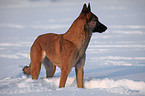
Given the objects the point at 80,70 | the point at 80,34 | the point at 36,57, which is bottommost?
the point at 80,70

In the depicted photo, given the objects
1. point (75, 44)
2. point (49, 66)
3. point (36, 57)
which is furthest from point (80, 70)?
point (49, 66)

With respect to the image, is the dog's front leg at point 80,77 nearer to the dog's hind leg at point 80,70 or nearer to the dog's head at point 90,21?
the dog's hind leg at point 80,70

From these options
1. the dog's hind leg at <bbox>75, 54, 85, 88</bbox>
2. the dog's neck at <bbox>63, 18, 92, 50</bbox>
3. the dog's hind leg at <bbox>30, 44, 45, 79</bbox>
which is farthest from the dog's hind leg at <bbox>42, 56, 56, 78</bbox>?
the dog's neck at <bbox>63, 18, 92, 50</bbox>

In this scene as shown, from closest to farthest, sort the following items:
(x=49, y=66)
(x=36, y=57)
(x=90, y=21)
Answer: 1. (x=90, y=21)
2. (x=36, y=57)
3. (x=49, y=66)

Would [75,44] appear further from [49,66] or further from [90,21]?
[49,66]

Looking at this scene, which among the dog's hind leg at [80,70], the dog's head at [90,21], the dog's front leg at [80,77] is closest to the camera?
the dog's head at [90,21]

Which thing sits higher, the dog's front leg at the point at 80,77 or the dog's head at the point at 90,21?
the dog's head at the point at 90,21

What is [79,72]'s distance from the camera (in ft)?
22.3

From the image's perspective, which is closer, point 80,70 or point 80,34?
point 80,34

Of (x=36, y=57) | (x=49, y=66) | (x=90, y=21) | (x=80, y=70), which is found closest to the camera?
(x=90, y=21)

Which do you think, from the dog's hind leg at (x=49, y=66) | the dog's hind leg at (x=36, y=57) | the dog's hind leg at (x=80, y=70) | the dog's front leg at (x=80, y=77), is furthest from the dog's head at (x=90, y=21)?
the dog's hind leg at (x=49, y=66)

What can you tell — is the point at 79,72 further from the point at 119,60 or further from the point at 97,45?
the point at 97,45

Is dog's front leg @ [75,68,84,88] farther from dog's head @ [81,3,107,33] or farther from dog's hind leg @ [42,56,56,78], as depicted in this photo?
dog's hind leg @ [42,56,56,78]

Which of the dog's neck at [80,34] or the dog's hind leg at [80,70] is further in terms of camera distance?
the dog's hind leg at [80,70]
